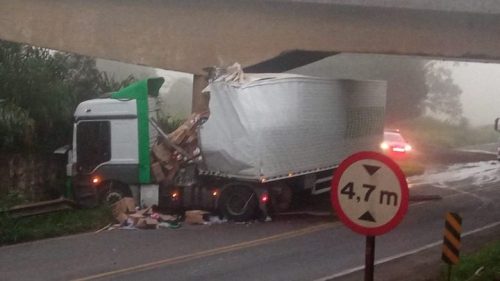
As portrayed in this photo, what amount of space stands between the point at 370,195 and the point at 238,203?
12.1 m

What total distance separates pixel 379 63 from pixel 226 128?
37.6 m

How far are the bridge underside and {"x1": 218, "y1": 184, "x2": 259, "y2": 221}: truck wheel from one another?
5.42 m

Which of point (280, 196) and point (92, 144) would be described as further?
point (280, 196)

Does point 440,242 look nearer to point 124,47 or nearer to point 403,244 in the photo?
point 403,244

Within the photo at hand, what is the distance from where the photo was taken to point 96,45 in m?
21.9

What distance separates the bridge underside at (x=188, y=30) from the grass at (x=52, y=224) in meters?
6.20

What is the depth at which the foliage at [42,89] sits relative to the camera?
66.3 ft

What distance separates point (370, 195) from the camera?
216 inches

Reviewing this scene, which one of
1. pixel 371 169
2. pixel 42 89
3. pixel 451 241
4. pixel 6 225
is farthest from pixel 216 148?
pixel 371 169

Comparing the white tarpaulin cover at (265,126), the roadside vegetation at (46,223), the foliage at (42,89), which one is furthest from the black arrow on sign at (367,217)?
the foliage at (42,89)

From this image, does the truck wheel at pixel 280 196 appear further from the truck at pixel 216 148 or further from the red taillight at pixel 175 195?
the red taillight at pixel 175 195

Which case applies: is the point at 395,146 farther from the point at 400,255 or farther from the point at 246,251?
the point at 246,251

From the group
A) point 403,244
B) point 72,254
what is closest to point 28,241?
point 72,254

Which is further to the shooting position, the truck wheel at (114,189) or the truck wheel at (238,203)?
the truck wheel at (114,189)
